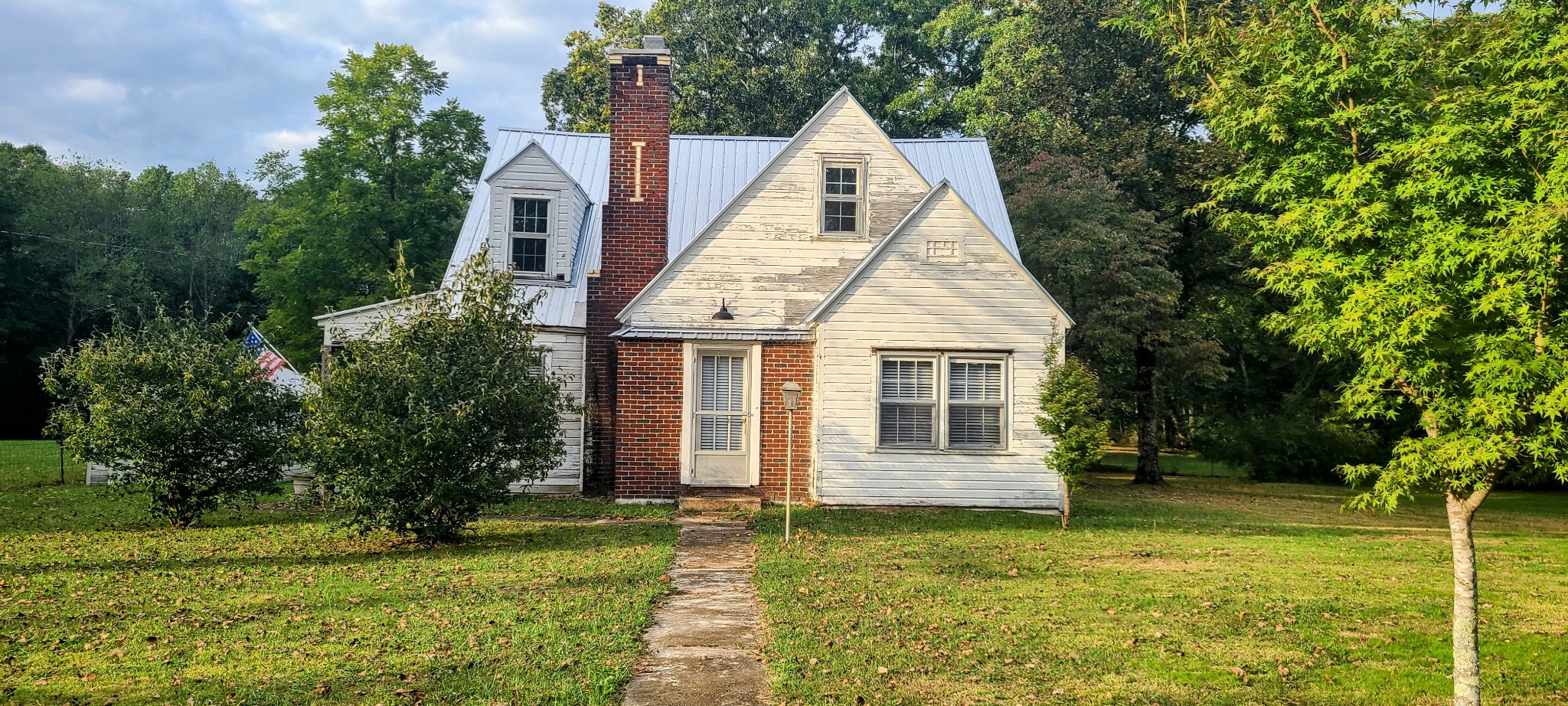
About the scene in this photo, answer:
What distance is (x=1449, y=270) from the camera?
5.63m

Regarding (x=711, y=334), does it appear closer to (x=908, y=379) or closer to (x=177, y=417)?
(x=908, y=379)

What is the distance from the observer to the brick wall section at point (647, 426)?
1592cm

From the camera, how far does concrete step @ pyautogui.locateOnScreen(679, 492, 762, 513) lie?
15.2 m

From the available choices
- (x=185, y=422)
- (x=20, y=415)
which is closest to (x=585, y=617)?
(x=185, y=422)

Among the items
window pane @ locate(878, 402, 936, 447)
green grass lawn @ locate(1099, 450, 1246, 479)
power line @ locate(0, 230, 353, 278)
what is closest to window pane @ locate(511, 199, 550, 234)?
window pane @ locate(878, 402, 936, 447)

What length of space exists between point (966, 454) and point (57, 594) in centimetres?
1141

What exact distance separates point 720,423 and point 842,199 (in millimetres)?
4232

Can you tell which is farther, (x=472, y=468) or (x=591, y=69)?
(x=591, y=69)

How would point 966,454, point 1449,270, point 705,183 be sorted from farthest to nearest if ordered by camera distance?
point 705,183 → point 966,454 → point 1449,270

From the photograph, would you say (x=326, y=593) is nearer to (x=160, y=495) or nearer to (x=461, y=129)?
(x=160, y=495)

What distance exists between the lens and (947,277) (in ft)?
51.8

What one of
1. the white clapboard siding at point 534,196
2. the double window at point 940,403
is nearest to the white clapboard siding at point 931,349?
the double window at point 940,403

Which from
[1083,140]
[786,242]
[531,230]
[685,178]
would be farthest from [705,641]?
[1083,140]

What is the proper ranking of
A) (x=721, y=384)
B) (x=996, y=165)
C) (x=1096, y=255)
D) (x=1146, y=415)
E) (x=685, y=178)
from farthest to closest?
(x=996, y=165) → (x=1146, y=415) → (x=1096, y=255) → (x=685, y=178) → (x=721, y=384)
